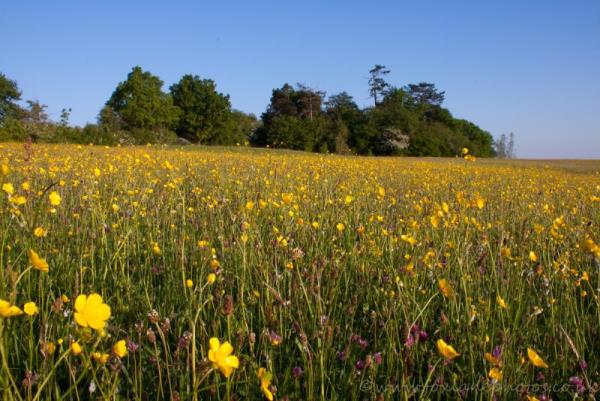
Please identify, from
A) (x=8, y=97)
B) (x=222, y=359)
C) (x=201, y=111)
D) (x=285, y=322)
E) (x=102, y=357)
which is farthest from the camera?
(x=201, y=111)

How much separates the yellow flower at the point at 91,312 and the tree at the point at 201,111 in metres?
52.4

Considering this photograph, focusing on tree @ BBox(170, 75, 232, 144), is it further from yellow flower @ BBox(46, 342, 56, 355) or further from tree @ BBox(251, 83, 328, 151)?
yellow flower @ BBox(46, 342, 56, 355)

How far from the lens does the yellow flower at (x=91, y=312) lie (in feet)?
3.04

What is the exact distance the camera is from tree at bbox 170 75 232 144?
174 feet

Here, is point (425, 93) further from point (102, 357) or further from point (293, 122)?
point (102, 357)

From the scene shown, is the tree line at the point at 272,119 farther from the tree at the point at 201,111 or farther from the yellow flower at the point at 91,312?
the yellow flower at the point at 91,312

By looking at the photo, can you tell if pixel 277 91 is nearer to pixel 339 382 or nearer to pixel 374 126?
pixel 374 126

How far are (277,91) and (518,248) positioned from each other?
197 ft

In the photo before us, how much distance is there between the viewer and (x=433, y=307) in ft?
7.09

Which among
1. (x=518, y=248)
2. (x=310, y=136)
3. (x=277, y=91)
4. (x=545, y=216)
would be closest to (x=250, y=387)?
(x=518, y=248)

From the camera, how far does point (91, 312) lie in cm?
94

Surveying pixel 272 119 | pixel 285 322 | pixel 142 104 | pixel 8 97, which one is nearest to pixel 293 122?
pixel 272 119

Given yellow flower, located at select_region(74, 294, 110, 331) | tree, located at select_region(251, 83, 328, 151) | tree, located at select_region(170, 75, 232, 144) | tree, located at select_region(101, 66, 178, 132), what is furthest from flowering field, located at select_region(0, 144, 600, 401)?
tree, located at select_region(170, 75, 232, 144)

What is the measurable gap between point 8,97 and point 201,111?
1919cm
